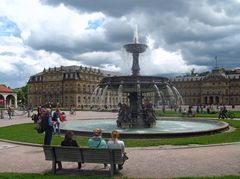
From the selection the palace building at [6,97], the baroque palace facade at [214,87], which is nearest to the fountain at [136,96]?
the palace building at [6,97]

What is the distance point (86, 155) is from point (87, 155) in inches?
1.0

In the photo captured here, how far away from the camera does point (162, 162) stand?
33.1ft

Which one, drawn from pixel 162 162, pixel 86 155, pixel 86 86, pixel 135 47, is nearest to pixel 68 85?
pixel 86 86

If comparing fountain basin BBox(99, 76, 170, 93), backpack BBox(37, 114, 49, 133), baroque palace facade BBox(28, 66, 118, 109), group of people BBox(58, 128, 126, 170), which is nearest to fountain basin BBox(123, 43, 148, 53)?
fountain basin BBox(99, 76, 170, 93)

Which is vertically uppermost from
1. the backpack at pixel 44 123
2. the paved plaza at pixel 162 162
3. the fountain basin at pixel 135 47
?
the fountain basin at pixel 135 47

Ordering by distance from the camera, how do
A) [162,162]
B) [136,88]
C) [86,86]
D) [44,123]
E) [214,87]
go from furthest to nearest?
[214,87]
[86,86]
[136,88]
[44,123]
[162,162]

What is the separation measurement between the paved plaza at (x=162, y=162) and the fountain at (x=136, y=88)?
297 inches

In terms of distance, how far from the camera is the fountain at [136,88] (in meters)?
19.9

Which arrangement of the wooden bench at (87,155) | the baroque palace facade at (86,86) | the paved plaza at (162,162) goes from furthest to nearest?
the baroque palace facade at (86,86), the paved plaza at (162,162), the wooden bench at (87,155)

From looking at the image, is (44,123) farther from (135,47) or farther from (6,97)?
(6,97)

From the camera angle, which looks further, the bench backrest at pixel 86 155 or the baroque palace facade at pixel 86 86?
the baroque palace facade at pixel 86 86

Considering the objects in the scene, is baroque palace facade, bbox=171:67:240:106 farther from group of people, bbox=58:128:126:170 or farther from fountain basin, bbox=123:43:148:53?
group of people, bbox=58:128:126:170

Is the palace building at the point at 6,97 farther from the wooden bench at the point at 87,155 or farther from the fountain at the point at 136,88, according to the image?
the wooden bench at the point at 87,155

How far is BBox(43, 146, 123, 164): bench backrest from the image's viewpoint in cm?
838
